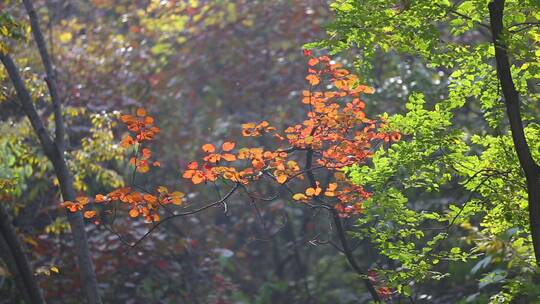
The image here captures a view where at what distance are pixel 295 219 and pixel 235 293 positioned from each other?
193 cm

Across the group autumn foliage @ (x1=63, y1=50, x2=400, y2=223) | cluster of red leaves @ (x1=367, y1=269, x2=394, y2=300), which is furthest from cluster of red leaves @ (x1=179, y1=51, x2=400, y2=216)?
cluster of red leaves @ (x1=367, y1=269, x2=394, y2=300)

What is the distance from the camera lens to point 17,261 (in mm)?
5602

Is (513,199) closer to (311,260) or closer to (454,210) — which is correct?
(454,210)

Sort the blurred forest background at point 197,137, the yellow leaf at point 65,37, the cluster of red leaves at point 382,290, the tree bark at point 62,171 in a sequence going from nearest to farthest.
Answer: the cluster of red leaves at point 382,290, the tree bark at point 62,171, the blurred forest background at point 197,137, the yellow leaf at point 65,37

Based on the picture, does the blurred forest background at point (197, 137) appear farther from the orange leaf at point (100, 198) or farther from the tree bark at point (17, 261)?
the orange leaf at point (100, 198)

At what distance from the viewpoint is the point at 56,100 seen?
6105mm

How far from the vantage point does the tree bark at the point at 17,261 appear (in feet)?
18.2

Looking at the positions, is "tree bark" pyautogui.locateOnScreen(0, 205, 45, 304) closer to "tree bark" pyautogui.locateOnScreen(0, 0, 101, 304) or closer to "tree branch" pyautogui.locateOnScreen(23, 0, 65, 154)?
"tree bark" pyautogui.locateOnScreen(0, 0, 101, 304)

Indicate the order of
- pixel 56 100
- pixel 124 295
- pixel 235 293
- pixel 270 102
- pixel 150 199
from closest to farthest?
pixel 150 199, pixel 56 100, pixel 124 295, pixel 235 293, pixel 270 102

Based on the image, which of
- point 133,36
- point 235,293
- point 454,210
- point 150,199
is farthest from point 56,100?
point 133,36

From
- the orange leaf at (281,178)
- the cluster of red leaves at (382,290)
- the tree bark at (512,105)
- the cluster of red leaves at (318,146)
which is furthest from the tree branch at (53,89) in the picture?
the tree bark at (512,105)

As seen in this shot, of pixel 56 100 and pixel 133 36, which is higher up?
pixel 133 36

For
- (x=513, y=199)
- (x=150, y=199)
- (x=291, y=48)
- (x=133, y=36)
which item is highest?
(x=133, y=36)

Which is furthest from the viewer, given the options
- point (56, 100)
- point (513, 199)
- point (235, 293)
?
point (235, 293)
